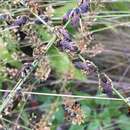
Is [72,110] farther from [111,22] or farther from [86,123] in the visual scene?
[111,22]

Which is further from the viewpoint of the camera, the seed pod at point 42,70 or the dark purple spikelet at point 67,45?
the seed pod at point 42,70

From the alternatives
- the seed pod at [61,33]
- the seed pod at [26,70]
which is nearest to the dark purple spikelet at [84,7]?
the seed pod at [61,33]

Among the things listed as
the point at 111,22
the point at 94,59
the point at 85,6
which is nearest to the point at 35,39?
the point at 85,6

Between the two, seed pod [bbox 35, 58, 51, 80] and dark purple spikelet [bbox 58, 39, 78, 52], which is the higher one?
dark purple spikelet [bbox 58, 39, 78, 52]

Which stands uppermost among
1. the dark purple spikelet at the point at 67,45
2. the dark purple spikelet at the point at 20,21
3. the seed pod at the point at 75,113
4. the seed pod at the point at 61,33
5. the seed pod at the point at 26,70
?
the dark purple spikelet at the point at 20,21

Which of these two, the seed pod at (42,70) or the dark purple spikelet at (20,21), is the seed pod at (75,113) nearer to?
the seed pod at (42,70)

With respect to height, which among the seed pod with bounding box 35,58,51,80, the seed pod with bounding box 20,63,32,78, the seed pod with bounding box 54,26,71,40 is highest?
the seed pod with bounding box 54,26,71,40

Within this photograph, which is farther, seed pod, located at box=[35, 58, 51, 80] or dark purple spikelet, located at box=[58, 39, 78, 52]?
seed pod, located at box=[35, 58, 51, 80]

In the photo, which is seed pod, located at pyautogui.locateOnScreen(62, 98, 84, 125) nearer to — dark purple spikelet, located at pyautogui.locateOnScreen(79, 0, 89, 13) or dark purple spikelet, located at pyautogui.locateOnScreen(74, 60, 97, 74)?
dark purple spikelet, located at pyautogui.locateOnScreen(74, 60, 97, 74)

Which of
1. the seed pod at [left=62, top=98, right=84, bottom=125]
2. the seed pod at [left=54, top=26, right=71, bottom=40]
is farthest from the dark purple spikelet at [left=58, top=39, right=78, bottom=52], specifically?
the seed pod at [left=62, top=98, right=84, bottom=125]

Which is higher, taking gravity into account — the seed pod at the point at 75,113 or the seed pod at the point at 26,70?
the seed pod at the point at 26,70

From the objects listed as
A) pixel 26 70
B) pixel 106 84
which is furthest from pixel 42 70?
pixel 106 84
